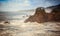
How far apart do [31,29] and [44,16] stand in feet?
1.30

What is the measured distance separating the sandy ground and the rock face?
78 millimetres

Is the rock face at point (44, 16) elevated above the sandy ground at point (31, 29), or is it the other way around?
the rock face at point (44, 16)

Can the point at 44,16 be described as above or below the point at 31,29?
above

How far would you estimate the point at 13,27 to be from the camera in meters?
2.69

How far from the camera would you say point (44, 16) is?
269 cm

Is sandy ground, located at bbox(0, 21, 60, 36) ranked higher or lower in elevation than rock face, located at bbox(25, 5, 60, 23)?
lower

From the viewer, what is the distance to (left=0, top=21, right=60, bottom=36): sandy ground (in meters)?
2.62

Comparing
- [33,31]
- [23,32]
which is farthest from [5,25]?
[33,31]

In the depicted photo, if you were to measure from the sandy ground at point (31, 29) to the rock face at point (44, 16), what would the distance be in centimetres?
8

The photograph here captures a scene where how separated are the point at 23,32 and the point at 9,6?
649mm

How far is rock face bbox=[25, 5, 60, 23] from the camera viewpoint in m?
2.67

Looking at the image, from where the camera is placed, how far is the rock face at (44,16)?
2.67m

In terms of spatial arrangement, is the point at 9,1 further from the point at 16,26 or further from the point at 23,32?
the point at 23,32

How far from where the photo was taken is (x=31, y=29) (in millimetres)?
2662
